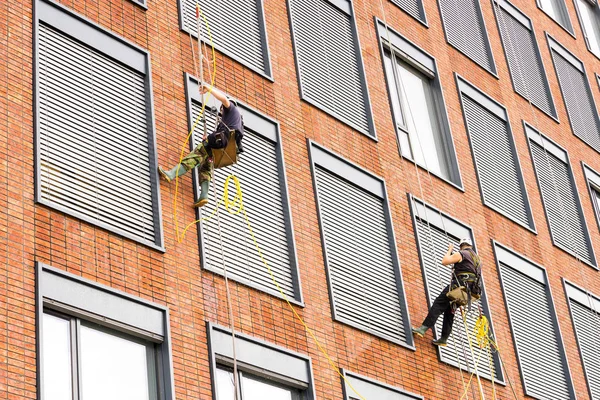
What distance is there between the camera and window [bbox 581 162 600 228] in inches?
1108

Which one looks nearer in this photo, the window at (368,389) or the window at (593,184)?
the window at (368,389)

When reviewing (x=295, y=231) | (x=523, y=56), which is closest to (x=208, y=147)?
(x=295, y=231)

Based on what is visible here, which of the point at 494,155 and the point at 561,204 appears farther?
the point at 561,204

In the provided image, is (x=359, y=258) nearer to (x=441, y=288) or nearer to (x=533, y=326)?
(x=441, y=288)

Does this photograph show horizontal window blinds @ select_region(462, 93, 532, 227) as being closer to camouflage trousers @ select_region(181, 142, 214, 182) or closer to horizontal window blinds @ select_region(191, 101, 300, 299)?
horizontal window blinds @ select_region(191, 101, 300, 299)

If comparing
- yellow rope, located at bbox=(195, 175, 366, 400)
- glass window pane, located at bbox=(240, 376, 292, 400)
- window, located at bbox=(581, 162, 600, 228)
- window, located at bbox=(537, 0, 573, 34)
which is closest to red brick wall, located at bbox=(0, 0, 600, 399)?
yellow rope, located at bbox=(195, 175, 366, 400)

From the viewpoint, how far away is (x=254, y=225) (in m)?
17.4

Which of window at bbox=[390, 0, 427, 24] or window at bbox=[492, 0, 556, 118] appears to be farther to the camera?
window at bbox=[492, 0, 556, 118]

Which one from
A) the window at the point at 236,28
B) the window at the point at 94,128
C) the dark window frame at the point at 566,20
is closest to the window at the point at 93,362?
the window at the point at 94,128

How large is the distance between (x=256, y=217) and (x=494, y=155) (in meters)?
8.58

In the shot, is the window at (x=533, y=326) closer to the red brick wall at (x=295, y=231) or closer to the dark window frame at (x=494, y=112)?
the red brick wall at (x=295, y=231)

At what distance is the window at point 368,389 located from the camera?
56.3 ft

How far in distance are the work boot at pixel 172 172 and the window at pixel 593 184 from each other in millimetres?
14278

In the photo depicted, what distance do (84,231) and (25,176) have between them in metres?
0.94
